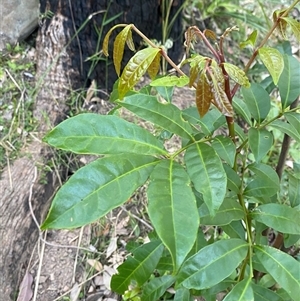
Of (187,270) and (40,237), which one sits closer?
(187,270)

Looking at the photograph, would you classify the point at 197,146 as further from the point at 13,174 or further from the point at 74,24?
the point at 74,24

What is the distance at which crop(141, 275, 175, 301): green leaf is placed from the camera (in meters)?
1.00

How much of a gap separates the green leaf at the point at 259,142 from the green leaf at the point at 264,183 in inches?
2.9

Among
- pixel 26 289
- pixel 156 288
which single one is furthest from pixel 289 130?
pixel 26 289

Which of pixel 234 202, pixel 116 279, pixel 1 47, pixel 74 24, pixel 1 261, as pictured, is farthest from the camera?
pixel 1 47

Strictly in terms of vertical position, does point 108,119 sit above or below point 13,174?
above

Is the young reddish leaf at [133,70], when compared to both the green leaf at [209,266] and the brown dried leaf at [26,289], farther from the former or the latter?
the brown dried leaf at [26,289]

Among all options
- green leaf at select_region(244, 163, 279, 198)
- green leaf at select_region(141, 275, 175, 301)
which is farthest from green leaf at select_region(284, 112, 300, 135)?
green leaf at select_region(141, 275, 175, 301)

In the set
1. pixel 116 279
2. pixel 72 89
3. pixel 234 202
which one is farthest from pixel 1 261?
pixel 234 202

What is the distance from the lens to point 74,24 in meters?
1.67

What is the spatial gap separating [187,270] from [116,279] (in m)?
0.28

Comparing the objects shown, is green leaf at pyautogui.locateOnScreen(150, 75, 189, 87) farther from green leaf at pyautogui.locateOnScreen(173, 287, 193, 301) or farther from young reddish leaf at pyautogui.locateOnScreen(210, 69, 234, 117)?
green leaf at pyautogui.locateOnScreen(173, 287, 193, 301)

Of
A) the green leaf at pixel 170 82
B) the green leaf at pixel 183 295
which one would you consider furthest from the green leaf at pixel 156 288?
the green leaf at pixel 170 82

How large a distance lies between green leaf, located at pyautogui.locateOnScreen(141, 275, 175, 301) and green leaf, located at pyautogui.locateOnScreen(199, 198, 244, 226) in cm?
28
